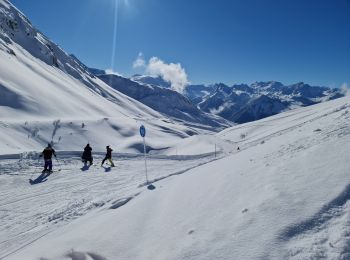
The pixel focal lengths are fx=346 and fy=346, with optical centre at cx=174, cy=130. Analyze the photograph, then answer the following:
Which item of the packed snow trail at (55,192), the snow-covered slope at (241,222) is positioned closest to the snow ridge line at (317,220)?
the snow-covered slope at (241,222)

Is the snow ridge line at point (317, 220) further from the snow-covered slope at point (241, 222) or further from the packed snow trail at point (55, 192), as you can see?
the packed snow trail at point (55, 192)

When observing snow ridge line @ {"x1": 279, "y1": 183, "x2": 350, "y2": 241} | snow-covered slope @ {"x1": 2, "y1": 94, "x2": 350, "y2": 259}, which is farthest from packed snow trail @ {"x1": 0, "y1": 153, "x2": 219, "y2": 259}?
snow ridge line @ {"x1": 279, "y1": 183, "x2": 350, "y2": 241}

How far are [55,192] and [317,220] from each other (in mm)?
12104

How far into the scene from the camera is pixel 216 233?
6.34 meters

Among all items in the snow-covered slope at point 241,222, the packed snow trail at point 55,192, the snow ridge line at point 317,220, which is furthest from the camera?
the packed snow trail at point 55,192

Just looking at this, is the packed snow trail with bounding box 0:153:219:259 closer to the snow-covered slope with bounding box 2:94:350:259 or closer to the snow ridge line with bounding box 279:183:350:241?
the snow-covered slope with bounding box 2:94:350:259

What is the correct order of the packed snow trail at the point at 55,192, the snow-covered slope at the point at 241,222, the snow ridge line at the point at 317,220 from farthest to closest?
the packed snow trail at the point at 55,192 → the snow ridge line at the point at 317,220 → the snow-covered slope at the point at 241,222

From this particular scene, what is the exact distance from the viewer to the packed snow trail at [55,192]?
408 inches

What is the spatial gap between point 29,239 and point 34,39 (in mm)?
151764

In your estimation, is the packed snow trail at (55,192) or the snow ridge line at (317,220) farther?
the packed snow trail at (55,192)

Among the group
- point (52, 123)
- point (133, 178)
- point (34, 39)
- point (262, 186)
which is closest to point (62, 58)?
point (34, 39)

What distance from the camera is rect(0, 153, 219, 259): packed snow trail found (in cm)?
1035

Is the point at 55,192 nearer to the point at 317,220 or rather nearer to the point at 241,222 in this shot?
the point at 241,222

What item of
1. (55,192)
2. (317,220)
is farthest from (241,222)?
(55,192)
